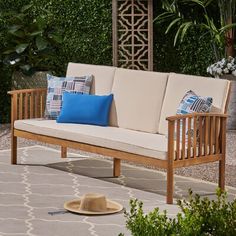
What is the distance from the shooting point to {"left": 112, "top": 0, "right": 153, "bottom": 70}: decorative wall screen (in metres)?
9.19

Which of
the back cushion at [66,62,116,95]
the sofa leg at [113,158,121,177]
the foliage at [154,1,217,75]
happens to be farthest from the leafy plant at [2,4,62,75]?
the sofa leg at [113,158,121,177]

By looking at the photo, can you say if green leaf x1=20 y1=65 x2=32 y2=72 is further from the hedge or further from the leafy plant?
the hedge

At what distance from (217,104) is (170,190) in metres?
0.73

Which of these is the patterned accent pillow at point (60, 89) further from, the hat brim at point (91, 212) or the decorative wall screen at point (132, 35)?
the decorative wall screen at point (132, 35)

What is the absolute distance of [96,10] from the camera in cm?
930

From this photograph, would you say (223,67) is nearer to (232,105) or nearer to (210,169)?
(232,105)

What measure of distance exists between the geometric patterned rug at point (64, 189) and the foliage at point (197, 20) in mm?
2261

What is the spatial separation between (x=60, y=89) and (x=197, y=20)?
296cm

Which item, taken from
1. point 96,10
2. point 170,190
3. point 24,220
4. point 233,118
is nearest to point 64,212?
point 24,220

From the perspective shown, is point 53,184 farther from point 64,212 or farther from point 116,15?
point 116,15

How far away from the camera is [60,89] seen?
6840mm

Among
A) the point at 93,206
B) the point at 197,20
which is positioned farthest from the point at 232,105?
the point at 93,206

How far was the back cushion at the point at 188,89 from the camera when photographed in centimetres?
590

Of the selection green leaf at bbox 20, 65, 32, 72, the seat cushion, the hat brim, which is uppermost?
green leaf at bbox 20, 65, 32, 72
